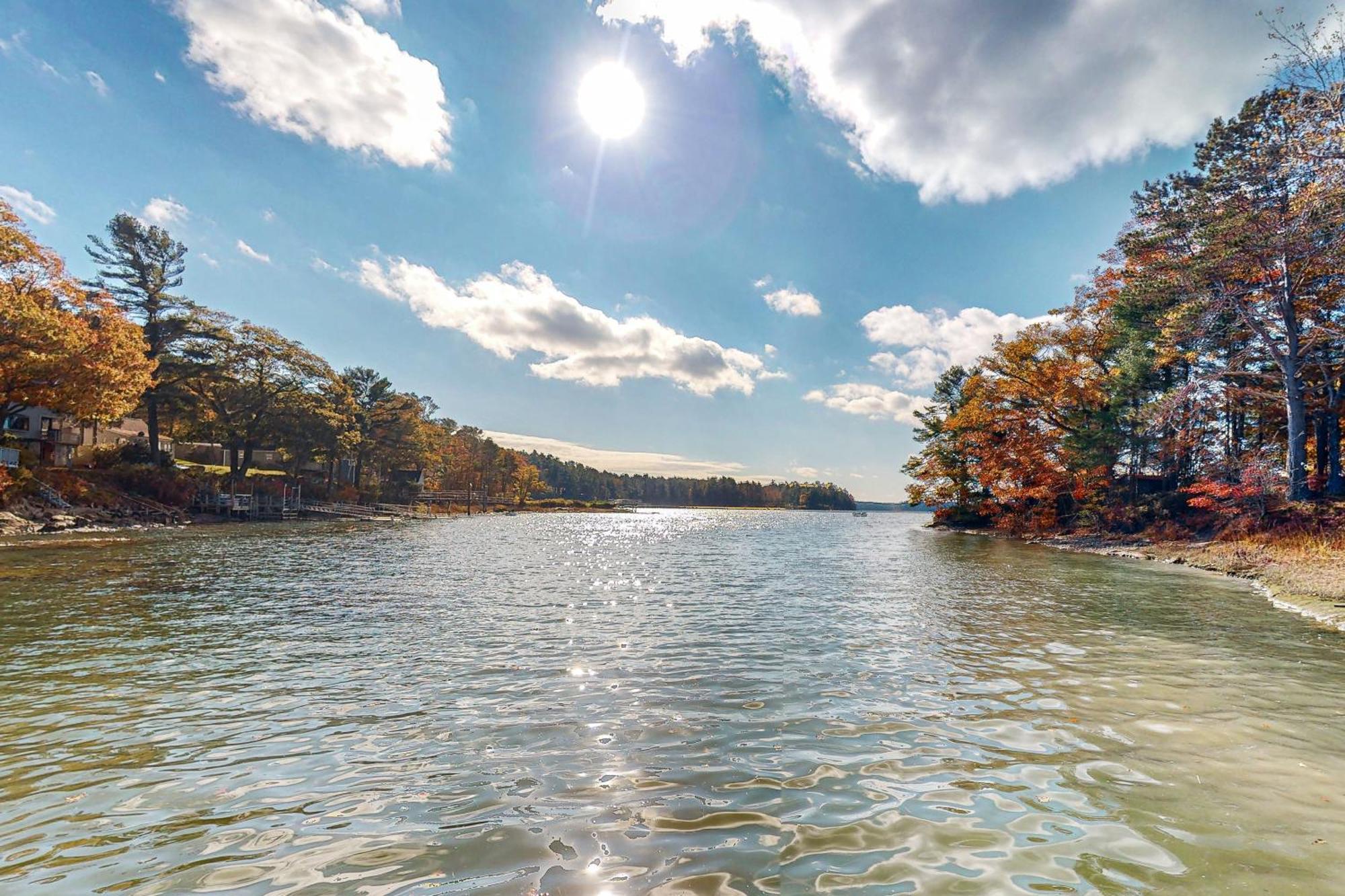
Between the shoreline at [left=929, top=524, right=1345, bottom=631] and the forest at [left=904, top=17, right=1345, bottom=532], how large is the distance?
3.22 m

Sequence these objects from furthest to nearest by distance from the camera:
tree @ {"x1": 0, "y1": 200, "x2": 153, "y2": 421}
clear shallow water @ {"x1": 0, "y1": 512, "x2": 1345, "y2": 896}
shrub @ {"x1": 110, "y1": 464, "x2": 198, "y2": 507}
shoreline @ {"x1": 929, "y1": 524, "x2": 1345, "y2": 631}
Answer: shrub @ {"x1": 110, "y1": 464, "x2": 198, "y2": 507}
tree @ {"x1": 0, "y1": 200, "x2": 153, "y2": 421}
shoreline @ {"x1": 929, "y1": 524, "x2": 1345, "y2": 631}
clear shallow water @ {"x1": 0, "y1": 512, "x2": 1345, "y2": 896}

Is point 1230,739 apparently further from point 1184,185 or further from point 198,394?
point 198,394

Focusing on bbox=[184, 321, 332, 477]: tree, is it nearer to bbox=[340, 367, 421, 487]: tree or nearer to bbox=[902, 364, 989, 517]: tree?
bbox=[340, 367, 421, 487]: tree

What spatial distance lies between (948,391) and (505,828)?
241 feet

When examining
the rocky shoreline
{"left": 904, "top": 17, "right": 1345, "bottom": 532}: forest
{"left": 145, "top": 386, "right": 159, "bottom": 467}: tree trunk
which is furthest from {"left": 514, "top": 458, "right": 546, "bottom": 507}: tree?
{"left": 904, "top": 17, "right": 1345, "bottom": 532}: forest

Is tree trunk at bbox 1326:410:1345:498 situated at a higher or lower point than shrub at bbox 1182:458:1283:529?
higher

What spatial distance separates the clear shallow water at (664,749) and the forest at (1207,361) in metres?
20.5

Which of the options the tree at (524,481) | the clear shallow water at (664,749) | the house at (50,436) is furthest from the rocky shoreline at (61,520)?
the tree at (524,481)

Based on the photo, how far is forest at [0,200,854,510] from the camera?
33.8 metres

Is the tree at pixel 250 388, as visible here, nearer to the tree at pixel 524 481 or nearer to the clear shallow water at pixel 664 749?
the clear shallow water at pixel 664 749

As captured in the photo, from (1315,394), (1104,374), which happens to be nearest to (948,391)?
(1104,374)

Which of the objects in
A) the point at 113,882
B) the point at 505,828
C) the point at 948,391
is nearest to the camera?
the point at 113,882

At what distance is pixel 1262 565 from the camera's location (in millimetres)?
22266

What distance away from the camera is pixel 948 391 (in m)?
68.4
